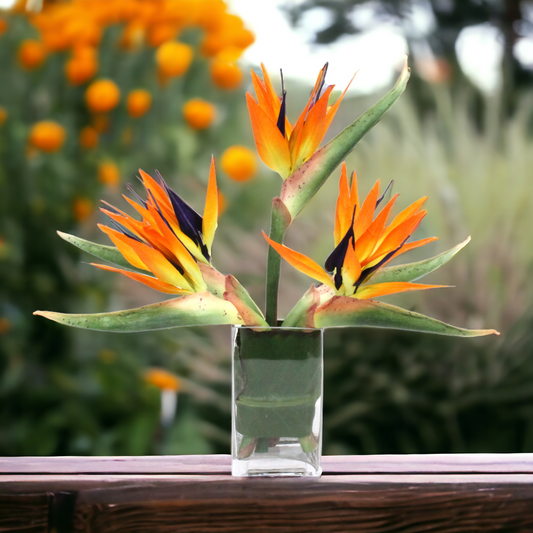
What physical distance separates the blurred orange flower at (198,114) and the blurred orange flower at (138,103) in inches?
2.5

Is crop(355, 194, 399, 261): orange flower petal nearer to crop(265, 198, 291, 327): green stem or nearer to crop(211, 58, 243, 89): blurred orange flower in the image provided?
crop(265, 198, 291, 327): green stem

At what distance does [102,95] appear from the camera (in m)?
0.93

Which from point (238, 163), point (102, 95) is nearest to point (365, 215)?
point (238, 163)

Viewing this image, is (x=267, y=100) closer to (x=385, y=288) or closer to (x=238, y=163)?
(x=385, y=288)

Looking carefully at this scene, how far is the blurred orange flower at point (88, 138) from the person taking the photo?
100 centimetres

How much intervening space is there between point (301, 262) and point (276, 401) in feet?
0.28

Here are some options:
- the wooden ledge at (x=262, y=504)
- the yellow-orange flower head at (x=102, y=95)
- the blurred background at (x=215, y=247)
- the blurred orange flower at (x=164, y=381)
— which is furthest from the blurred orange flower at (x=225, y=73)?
the wooden ledge at (x=262, y=504)

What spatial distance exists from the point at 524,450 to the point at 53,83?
2.82 feet

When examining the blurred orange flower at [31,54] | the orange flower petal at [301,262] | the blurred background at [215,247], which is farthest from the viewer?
the blurred orange flower at [31,54]

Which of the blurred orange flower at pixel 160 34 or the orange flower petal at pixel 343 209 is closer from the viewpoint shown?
the orange flower petal at pixel 343 209

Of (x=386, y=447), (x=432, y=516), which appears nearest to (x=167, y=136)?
(x=386, y=447)

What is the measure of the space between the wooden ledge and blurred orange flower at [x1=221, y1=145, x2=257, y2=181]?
0.59m

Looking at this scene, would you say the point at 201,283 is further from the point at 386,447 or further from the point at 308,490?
the point at 386,447

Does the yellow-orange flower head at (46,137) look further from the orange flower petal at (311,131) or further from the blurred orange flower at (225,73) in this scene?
the orange flower petal at (311,131)
